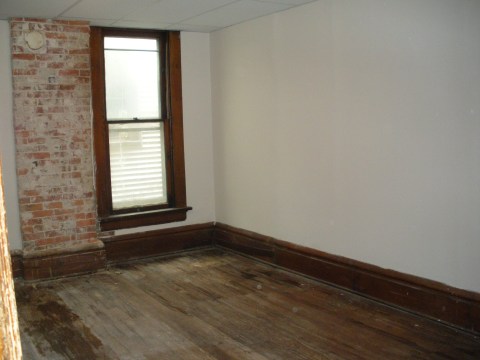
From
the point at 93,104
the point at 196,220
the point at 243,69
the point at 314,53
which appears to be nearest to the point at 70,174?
the point at 93,104

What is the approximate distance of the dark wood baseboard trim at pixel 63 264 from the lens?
503 centimetres

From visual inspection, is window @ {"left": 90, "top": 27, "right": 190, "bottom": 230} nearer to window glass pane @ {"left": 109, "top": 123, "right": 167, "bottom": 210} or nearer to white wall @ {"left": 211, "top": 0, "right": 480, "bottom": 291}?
window glass pane @ {"left": 109, "top": 123, "right": 167, "bottom": 210}

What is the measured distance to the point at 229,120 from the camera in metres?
5.86

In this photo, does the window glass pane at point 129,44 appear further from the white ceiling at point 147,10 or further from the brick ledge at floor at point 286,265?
the brick ledge at floor at point 286,265

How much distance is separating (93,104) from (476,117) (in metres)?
3.68

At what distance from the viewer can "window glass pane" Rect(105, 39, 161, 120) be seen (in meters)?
5.57

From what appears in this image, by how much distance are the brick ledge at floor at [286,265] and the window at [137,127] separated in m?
0.26

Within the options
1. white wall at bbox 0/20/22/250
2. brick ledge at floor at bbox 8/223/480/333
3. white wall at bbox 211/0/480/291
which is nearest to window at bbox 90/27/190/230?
brick ledge at floor at bbox 8/223/480/333

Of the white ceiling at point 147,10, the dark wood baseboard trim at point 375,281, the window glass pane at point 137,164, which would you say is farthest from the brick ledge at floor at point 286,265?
the white ceiling at point 147,10

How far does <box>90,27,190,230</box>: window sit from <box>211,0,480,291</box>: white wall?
2.20ft

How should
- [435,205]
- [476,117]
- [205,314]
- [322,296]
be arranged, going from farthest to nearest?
1. [322,296]
2. [205,314]
3. [435,205]
4. [476,117]

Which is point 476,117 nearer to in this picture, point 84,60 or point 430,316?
point 430,316

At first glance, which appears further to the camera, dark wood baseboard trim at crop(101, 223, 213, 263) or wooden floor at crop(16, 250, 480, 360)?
dark wood baseboard trim at crop(101, 223, 213, 263)

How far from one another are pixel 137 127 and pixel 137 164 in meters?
0.41
